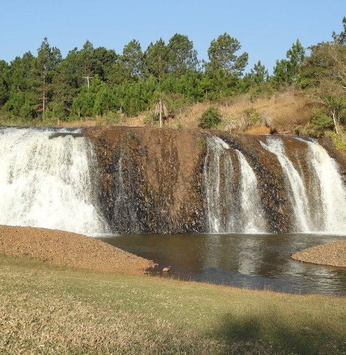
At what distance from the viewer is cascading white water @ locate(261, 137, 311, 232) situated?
105 ft

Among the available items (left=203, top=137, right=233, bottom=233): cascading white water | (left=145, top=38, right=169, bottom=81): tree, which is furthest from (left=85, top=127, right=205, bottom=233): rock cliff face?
(left=145, top=38, right=169, bottom=81): tree

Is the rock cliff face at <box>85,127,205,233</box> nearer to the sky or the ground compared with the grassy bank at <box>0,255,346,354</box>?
nearer to the sky

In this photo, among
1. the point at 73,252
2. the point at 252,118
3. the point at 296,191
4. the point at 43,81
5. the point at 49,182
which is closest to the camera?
the point at 73,252

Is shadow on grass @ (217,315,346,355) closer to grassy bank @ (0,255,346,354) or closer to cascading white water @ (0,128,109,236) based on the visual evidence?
grassy bank @ (0,255,346,354)

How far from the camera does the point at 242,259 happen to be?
72.7ft

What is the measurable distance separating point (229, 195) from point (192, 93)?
3546 cm

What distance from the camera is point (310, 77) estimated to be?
181 ft

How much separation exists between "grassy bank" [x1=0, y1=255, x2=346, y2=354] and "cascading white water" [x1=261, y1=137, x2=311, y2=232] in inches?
697

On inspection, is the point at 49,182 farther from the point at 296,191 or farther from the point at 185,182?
the point at 296,191

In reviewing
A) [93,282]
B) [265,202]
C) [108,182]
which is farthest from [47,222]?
[93,282]

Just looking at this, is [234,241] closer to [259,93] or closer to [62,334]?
[62,334]

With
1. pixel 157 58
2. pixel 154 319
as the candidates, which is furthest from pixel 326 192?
pixel 157 58

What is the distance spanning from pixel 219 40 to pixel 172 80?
18209mm

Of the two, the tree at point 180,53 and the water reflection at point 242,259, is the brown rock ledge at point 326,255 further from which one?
the tree at point 180,53
